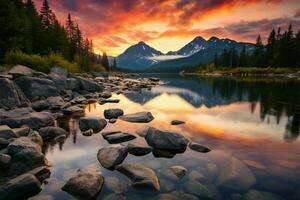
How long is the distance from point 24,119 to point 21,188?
5046mm

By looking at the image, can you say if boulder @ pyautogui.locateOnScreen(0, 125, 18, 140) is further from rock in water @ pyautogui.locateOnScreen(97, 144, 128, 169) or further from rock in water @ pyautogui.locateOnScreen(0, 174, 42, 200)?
rock in water @ pyautogui.locateOnScreen(97, 144, 128, 169)

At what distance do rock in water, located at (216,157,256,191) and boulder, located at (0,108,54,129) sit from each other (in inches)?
298

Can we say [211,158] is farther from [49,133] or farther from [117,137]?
[49,133]

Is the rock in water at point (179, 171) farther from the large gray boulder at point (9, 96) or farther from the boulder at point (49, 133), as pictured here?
the large gray boulder at point (9, 96)

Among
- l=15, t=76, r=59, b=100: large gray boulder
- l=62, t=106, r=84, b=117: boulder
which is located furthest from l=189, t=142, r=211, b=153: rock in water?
l=15, t=76, r=59, b=100: large gray boulder

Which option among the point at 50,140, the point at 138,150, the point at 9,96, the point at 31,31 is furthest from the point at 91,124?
the point at 31,31

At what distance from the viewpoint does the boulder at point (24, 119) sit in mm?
8430

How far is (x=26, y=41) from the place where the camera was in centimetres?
3197

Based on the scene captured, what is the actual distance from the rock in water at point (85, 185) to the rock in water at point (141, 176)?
27.8 inches

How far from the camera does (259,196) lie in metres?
4.51

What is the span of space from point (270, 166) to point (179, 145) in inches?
107

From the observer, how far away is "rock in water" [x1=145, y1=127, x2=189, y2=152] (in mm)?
7121

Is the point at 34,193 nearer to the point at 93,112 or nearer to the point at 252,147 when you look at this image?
the point at 252,147

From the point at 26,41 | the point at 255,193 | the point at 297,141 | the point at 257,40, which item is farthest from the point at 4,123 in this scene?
the point at 257,40
